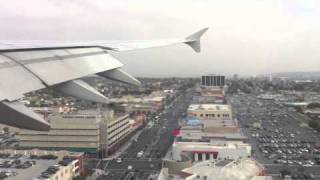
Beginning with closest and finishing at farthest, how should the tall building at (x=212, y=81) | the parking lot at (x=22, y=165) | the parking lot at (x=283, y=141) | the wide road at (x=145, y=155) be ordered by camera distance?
the parking lot at (x=22, y=165), the wide road at (x=145, y=155), the parking lot at (x=283, y=141), the tall building at (x=212, y=81)

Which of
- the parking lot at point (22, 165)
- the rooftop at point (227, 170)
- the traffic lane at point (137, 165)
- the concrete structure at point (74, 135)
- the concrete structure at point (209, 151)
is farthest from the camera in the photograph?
the concrete structure at point (74, 135)

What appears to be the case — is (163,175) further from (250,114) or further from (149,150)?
Answer: (250,114)

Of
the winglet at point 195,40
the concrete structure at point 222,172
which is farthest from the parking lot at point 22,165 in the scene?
the winglet at point 195,40

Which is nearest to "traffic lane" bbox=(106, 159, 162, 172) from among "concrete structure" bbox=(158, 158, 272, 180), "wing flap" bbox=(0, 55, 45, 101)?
"concrete structure" bbox=(158, 158, 272, 180)

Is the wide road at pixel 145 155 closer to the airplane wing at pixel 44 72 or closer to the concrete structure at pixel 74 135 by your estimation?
the concrete structure at pixel 74 135

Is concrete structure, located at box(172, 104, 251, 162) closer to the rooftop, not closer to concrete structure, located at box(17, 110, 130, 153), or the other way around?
the rooftop

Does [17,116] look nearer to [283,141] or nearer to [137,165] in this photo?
[137,165]
